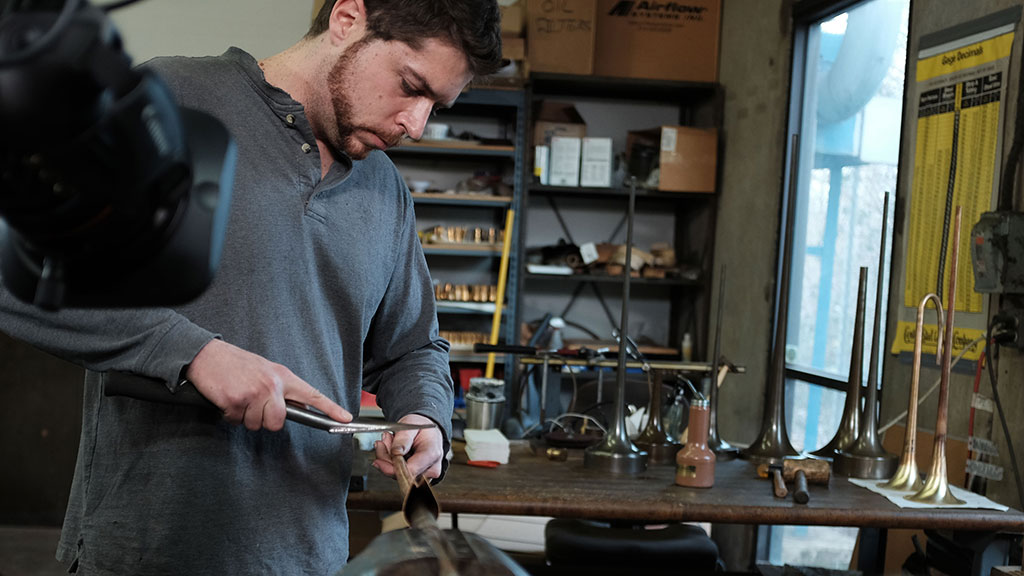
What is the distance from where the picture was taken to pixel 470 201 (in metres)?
4.23

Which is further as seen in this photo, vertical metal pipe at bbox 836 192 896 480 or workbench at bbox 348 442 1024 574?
vertical metal pipe at bbox 836 192 896 480

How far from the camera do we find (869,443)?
2141 mm

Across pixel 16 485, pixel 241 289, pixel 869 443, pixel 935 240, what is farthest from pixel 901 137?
pixel 16 485

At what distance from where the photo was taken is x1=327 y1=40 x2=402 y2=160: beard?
1136mm

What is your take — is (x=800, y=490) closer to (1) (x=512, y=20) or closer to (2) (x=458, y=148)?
(2) (x=458, y=148)

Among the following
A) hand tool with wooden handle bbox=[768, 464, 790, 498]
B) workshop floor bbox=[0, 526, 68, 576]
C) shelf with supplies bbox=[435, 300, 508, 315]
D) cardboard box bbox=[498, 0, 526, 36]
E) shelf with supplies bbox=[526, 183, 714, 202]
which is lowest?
workshop floor bbox=[0, 526, 68, 576]

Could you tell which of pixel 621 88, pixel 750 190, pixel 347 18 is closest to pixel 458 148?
pixel 621 88

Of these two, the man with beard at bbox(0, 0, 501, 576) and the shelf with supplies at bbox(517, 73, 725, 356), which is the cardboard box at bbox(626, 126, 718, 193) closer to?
the shelf with supplies at bbox(517, 73, 725, 356)

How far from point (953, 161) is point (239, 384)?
7.39ft

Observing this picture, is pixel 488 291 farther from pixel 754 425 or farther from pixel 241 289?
pixel 241 289

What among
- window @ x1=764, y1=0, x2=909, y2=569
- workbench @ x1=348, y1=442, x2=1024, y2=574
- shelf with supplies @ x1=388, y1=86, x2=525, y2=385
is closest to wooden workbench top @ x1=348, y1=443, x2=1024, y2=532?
workbench @ x1=348, y1=442, x2=1024, y2=574

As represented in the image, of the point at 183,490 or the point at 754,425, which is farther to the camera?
the point at 754,425

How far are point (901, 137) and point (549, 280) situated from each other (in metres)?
2.16

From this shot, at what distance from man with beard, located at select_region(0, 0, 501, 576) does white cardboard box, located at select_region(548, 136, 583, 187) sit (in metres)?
2.96
